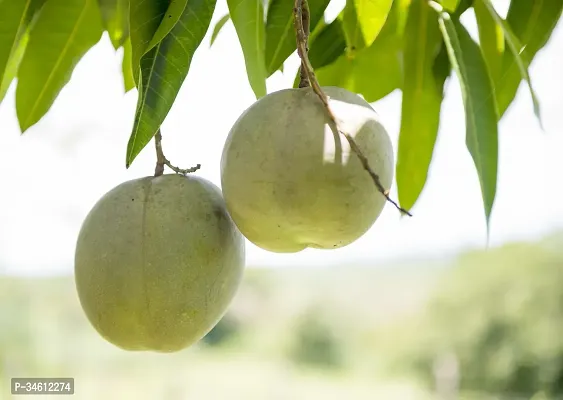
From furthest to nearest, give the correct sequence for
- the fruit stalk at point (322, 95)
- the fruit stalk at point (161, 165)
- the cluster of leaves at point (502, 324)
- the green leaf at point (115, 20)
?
1. the cluster of leaves at point (502, 324)
2. the green leaf at point (115, 20)
3. the fruit stalk at point (161, 165)
4. the fruit stalk at point (322, 95)

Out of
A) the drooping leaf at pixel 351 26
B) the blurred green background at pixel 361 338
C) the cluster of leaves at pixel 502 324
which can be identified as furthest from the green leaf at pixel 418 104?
the cluster of leaves at pixel 502 324

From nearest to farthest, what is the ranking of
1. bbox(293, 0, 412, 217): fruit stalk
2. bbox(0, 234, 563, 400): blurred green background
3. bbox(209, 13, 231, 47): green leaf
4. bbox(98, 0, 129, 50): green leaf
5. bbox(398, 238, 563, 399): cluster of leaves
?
bbox(293, 0, 412, 217): fruit stalk, bbox(98, 0, 129, 50): green leaf, bbox(209, 13, 231, 47): green leaf, bbox(0, 234, 563, 400): blurred green background, bbox(398, 238, 563, 399): cluster of leaves

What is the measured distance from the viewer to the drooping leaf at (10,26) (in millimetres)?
629

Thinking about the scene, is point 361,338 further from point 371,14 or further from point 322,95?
point 322,95

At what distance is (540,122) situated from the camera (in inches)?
22.2

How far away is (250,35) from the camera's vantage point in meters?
0.57

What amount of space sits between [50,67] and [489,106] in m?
0.42

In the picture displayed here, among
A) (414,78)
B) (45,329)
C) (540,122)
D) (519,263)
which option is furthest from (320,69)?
(519,263)

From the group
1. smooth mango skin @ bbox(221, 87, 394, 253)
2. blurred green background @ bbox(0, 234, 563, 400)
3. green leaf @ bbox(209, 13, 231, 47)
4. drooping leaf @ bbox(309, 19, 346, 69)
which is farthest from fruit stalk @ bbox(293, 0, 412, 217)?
blurred green background @ bbox(0, 234, 563, 400)

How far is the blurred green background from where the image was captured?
7.54ft

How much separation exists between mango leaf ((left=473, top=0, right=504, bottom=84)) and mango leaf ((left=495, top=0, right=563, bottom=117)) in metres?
0.01

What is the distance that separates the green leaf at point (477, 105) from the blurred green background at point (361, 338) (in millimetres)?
1669

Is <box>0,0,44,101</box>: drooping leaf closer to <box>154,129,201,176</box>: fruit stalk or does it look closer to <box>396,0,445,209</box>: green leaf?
<box>154,129,201,176</box>: fruit stalk

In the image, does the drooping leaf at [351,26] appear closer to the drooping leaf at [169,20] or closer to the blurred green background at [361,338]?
the drooping leaf at [169,20]
